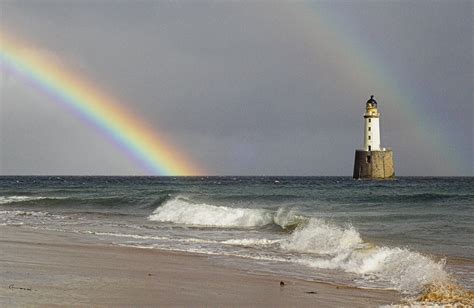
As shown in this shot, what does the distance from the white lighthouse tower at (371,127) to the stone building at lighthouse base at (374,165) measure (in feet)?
2.61

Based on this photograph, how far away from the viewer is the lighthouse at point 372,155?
78938 millimetres

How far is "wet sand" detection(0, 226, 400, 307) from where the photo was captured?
9062 millimetres

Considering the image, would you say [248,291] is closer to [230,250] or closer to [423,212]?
[230,250]

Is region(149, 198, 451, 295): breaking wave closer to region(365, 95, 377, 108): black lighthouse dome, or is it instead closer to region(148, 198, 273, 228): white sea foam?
region(148, 198, 273, 228): white sea foam

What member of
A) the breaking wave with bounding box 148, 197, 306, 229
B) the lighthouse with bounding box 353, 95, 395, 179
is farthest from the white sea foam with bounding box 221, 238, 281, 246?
the lighthouse with bounding box 353, 95, 395, 179

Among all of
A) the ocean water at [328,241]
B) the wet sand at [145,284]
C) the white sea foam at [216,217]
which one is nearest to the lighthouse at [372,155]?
the ocean water at [328,241]

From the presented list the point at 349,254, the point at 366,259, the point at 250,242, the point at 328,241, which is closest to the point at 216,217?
the point at 250,242

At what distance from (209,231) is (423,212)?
13.7m

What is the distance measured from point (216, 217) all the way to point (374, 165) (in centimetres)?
5327

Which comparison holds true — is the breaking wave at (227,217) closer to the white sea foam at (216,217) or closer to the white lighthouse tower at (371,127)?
the white sea foam at (216,217)

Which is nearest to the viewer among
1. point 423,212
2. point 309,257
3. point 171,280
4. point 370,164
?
→ point 171,280

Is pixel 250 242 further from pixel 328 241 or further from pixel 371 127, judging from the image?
pixel 371 127

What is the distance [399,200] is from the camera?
4444cm

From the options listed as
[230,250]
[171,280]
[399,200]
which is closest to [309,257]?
[230,250]
